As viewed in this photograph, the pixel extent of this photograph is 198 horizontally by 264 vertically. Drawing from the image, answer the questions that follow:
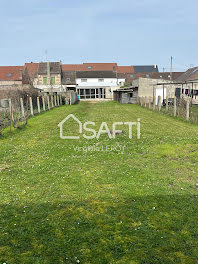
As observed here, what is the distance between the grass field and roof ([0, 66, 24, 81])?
4921cm

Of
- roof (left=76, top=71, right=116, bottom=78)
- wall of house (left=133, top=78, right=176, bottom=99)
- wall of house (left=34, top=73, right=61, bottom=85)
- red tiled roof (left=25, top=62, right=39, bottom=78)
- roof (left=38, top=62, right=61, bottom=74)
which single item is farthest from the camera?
roof (left=76, top=71, right=116, bottom=78)

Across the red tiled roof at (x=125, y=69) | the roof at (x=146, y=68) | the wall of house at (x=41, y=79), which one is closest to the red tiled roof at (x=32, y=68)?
the wall of house at (x=41, y=79)

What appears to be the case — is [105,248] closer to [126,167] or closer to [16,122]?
[126,167]

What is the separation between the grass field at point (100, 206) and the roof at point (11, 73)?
49.2m

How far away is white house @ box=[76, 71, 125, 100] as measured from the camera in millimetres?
54531

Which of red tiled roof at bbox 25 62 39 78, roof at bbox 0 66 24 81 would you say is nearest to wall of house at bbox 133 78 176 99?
A: roof at bbox 0 66 24 81

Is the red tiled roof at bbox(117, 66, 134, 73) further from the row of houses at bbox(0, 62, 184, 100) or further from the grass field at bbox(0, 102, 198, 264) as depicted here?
the grass field at bbox(0, 102, 198, 264)

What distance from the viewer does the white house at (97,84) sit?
179 ft

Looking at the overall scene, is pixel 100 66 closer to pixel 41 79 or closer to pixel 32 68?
pixel 41 79

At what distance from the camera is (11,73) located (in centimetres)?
5447

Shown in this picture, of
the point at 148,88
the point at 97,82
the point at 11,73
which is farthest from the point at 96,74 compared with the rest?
the point at 148,88

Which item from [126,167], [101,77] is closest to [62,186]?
[126,167]

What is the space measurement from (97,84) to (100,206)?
54.7 m

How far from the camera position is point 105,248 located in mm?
3463
